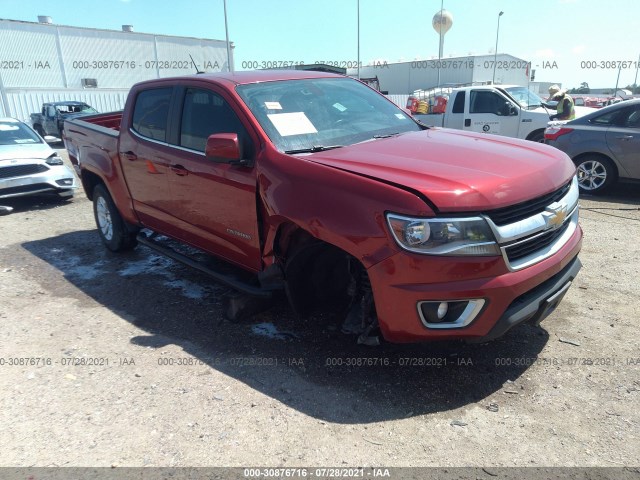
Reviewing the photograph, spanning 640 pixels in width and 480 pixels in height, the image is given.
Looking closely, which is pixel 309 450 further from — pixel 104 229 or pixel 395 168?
pixel 104 229

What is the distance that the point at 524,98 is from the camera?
37.1 ft

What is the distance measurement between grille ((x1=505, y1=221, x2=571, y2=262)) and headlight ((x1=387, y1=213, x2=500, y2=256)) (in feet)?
0.48

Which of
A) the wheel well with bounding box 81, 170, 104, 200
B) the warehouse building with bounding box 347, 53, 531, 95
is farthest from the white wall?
the warehouse building with bounding box 347, 53, 531, 95

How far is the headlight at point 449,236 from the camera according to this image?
2512 millimetres

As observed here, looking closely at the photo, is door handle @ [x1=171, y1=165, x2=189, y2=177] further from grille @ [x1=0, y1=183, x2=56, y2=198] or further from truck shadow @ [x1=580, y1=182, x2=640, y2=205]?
truck shadow @ [x1=580, y1=182, x2=640, y2=205]

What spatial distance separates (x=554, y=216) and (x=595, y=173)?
5911 mm

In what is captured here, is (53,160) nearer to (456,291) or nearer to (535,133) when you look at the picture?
(456,291)

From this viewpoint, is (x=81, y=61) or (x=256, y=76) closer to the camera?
(x=256, y=76)

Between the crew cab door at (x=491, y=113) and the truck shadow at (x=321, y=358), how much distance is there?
27.9ft

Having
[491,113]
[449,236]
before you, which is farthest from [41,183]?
[491,113]

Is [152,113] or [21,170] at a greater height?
[152,113]

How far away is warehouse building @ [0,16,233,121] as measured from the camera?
26672 mm

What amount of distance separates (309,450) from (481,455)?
893 mm

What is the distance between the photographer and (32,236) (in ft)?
22.4
